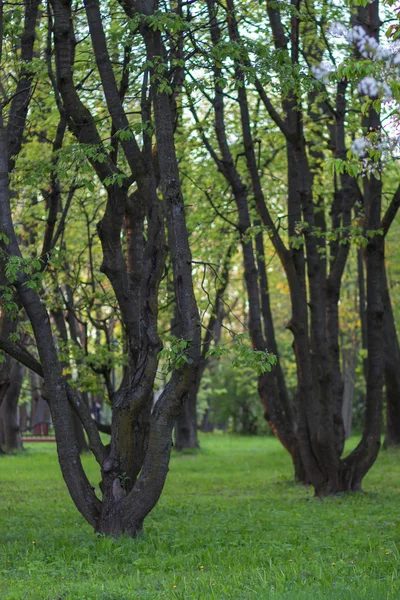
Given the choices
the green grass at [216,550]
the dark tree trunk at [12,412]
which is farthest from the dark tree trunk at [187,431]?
the green grass at [216,550]

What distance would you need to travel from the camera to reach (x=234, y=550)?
972cm

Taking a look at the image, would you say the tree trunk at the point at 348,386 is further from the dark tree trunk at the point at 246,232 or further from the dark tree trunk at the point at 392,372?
the dark tree trunk at the point at 246,232

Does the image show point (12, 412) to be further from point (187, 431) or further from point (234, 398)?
point (234, 398)

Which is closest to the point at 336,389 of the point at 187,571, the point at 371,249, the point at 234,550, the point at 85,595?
the point at 371,249

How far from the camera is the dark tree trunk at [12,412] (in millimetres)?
29766

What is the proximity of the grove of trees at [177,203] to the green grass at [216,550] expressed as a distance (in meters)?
0.79

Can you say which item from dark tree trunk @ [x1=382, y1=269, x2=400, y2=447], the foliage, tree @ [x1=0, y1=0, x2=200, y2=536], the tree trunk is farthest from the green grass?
the foliage

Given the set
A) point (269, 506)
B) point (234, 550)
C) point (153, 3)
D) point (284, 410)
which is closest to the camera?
point (234, 550)

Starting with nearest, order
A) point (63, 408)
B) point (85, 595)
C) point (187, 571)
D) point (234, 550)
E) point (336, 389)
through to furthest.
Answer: point (85, 595) < point (187, 571) < point (234, 550) < point (63, 408) < point (336, 389)

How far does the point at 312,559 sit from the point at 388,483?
33.8ft

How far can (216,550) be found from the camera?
9.73 m

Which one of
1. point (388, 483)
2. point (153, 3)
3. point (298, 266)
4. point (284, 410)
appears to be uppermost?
point (153, 3)

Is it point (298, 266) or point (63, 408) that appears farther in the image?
point (298, 266)

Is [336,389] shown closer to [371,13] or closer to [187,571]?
[371,13]
